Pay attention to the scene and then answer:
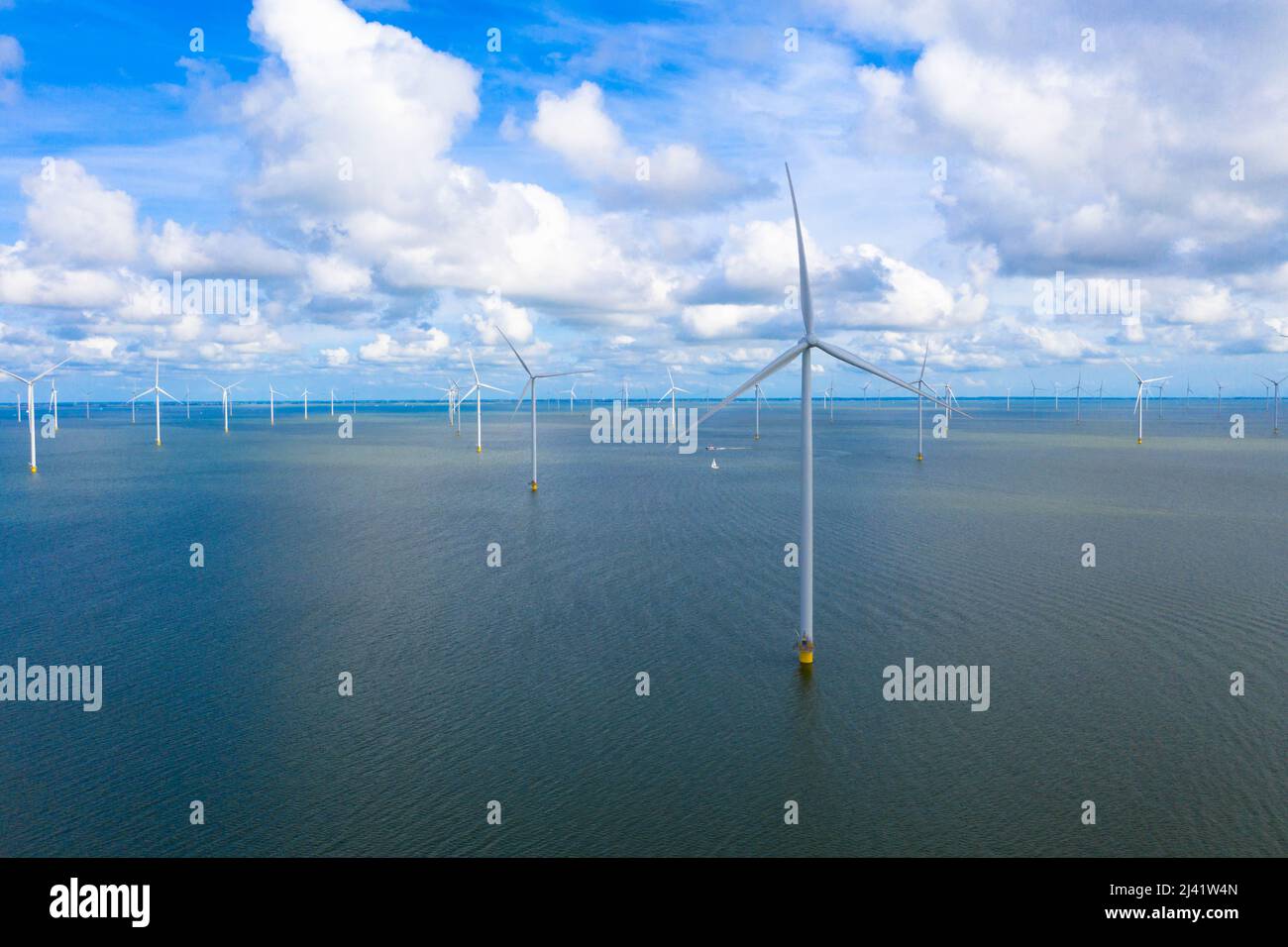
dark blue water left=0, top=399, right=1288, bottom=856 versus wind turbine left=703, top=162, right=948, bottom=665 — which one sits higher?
wind turbine left=703, top=162, right=948, bottom=665

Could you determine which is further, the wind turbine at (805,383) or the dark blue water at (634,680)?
the wind turbine at (805,383)

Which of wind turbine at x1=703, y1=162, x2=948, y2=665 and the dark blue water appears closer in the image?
the dark blue water

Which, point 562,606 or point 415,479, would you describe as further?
point 415,479

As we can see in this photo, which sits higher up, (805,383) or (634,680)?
(805,383)

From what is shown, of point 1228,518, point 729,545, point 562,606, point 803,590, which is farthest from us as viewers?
point 1228,518

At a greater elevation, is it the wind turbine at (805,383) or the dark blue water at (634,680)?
the wind turbine at (805,383)

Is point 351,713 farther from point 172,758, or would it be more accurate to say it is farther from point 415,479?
point 415,479
